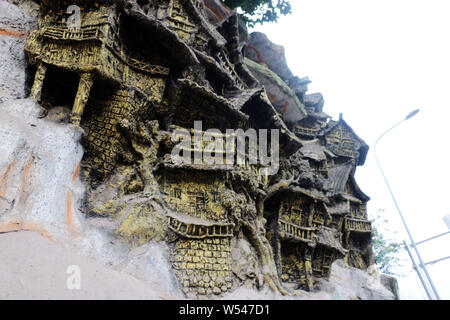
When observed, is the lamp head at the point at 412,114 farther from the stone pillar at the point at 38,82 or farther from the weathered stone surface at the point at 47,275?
the stone pillar at the point at 38,82

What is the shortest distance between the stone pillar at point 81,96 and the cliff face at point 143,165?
0.03 metres

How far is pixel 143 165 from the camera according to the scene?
318 inches

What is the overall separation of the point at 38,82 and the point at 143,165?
3.02 meters

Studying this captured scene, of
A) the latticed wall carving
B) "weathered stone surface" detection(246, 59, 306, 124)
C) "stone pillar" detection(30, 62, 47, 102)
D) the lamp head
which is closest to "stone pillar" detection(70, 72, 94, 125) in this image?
the latticed wall carving

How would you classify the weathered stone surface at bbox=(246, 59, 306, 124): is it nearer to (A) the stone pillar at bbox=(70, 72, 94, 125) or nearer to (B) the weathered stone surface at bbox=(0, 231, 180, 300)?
(A) the stone pillar at bbox=(70, 72, 94, 125)

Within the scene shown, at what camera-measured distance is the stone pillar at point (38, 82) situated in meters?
7.33

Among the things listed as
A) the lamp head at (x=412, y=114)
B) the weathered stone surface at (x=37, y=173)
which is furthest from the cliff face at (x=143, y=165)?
the lamp head at (x=412, y=114)

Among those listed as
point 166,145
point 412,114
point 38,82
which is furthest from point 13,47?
point 412,114

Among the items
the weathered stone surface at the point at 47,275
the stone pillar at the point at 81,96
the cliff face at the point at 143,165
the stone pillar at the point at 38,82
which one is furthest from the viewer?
the stone pillar at the point at 81,96

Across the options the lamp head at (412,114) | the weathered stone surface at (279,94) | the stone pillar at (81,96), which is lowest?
the stone pillar at (81,96)

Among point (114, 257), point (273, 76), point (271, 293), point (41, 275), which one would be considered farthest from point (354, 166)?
point (41, 275)

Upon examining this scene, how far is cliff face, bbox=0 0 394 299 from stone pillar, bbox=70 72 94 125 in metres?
0.03

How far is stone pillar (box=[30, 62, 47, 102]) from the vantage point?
733cm

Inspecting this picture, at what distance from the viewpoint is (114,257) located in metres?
6.39
